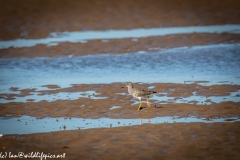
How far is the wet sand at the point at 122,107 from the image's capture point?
12195mm

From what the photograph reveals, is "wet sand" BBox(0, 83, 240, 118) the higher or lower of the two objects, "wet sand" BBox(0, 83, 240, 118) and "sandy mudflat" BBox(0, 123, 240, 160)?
the higher

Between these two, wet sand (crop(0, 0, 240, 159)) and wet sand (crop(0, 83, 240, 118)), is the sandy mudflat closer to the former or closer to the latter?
wet sand (crop(0, 0, 240, 159))

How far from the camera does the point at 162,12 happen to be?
34.8m

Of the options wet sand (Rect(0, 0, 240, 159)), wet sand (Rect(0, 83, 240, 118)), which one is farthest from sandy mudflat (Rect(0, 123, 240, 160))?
wet sand (Rect(0, 83, 240, 118))

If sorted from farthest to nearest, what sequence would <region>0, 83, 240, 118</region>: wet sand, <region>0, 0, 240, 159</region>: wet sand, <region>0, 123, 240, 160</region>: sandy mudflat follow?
<region>0, 83, 240, 118</region>: wet sand < <region>0, 0, 240, 159</region>: wet sand < <region>0, 123, 240, 160</region>: sandy mudflat

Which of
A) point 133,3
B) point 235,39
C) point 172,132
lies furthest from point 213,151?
point 133,3

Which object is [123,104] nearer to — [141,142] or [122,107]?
[122,107]

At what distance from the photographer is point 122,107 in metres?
16.3

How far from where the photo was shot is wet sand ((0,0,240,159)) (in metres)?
12.2

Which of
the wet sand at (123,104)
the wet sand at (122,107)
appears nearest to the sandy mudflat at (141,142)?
the wet sand at (122,107)

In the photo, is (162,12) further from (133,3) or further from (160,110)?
(160,110)

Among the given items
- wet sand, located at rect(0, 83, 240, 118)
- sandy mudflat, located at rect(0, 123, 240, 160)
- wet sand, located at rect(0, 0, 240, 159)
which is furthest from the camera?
wet sand, located at rect(0, 83, 240, 118)

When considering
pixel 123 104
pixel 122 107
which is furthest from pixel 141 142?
pixel 123 104

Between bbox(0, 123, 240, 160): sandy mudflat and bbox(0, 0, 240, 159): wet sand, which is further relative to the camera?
bbox(0, 0, 240, 159): wet sand
